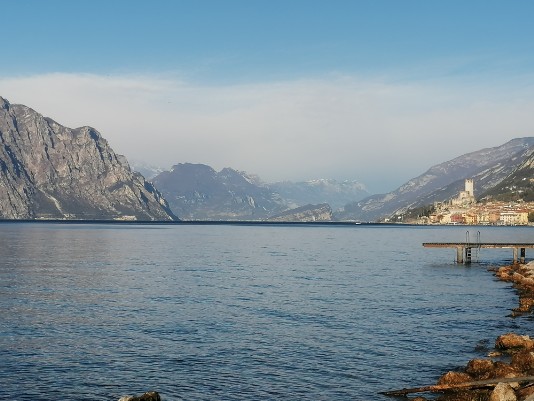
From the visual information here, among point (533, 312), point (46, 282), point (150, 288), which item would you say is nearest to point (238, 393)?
point (533, 312)

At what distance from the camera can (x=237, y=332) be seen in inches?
1930

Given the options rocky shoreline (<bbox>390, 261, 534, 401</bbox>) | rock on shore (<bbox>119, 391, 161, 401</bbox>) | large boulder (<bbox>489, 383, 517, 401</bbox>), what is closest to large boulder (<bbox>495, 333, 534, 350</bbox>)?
rocky shoreline (<bbox>390, 261, 534, 401</bbox>)

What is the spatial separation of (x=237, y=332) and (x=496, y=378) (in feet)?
70.6

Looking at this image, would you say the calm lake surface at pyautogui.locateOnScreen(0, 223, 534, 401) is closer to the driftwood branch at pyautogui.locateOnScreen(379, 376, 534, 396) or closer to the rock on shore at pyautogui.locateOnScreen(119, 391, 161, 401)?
the driftwood branch at pyautogui.locateOnScreen(379, 376, 534, 396)

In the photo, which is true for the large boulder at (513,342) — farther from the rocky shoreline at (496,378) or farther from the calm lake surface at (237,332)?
the calm lake surface at (237,332)

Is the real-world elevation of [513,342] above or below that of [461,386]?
below

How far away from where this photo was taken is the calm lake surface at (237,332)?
3541 cm

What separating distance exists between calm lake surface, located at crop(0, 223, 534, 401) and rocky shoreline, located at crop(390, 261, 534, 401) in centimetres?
180

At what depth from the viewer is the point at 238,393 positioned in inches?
1326

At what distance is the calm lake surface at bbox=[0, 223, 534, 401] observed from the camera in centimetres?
3541

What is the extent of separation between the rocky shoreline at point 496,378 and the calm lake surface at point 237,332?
1805mm

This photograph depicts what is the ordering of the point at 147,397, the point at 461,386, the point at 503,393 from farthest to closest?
the point at 461,386 → the point at 147,397 → the point at 503,393

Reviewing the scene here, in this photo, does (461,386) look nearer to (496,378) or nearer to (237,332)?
(496,378)

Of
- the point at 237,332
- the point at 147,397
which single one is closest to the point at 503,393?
the point at 147,397
